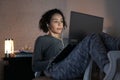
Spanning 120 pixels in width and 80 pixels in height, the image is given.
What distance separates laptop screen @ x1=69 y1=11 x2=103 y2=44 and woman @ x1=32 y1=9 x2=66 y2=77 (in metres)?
0.14

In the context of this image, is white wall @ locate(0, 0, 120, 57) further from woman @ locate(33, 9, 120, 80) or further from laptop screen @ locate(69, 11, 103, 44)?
woman @ locate(33, 9, 120, 80)

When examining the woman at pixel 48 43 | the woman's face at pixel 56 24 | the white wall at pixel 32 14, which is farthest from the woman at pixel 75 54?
the white wall at pixel 32 14

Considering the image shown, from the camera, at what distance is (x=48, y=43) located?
2211 millimetres

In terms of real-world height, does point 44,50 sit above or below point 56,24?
below

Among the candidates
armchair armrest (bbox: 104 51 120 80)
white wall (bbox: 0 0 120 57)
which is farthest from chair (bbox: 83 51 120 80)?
white wall (bbox: 0 0 120 57)

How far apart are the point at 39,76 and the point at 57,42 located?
1.26 ft

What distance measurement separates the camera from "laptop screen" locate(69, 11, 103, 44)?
7.45ft

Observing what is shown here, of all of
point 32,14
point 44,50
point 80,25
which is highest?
point 32,14

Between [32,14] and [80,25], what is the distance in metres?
1.19

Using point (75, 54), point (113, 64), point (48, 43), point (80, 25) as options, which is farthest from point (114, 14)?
point (113, 64)

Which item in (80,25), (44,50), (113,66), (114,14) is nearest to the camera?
(113,66)

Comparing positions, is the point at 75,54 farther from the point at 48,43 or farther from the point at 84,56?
the point at 48,43

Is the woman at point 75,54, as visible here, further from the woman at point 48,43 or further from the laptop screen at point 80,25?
the laptop screen at point 80,25

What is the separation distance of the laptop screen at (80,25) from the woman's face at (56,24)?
16 centimetres
